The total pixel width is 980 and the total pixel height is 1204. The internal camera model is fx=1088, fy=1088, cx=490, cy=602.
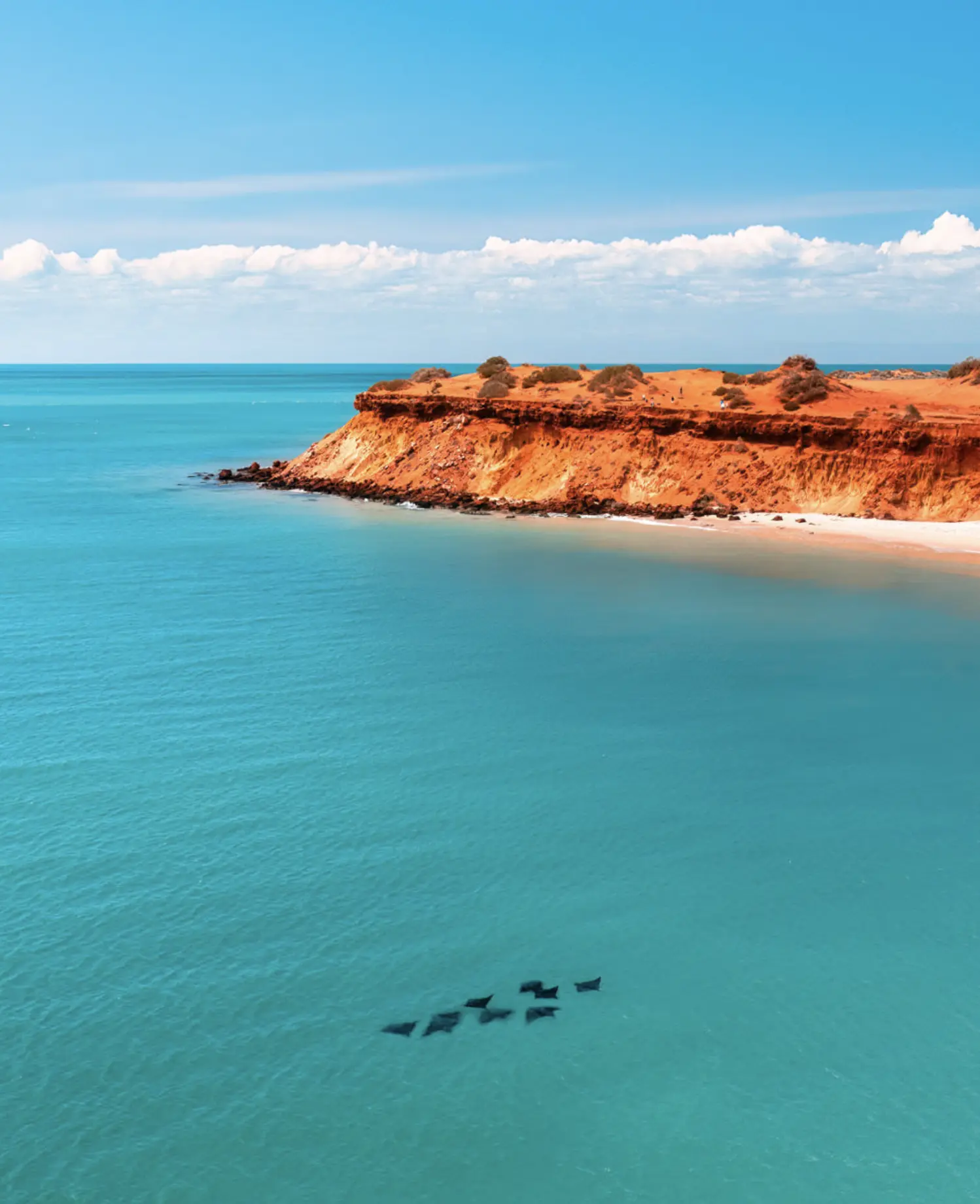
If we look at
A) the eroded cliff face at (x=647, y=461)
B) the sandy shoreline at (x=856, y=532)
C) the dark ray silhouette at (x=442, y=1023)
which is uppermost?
the eroded cliff face at (x=647, y=461)

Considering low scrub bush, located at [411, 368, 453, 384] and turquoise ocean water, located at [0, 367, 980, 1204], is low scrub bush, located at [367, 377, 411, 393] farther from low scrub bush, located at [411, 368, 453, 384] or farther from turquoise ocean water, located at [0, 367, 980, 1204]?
turquoise ocean water, located at [0, 367, 980, 1204]

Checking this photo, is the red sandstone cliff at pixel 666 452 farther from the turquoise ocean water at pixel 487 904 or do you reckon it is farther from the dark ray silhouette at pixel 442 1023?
the dark ray silhouette at pixel 442 1023

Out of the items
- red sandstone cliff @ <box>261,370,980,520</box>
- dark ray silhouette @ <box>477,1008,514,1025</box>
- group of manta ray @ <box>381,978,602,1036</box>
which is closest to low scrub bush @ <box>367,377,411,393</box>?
red sandstone cliff @ <box>261,370,980,520</box>

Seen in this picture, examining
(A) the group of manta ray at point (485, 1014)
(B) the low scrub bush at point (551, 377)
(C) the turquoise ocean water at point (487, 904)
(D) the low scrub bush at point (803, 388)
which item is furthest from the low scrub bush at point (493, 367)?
(A) the group of manta ray at point (485, 1014)

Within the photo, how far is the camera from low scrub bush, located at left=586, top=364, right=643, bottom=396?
238 ft

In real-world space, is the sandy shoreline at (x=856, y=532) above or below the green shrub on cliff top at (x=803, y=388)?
below

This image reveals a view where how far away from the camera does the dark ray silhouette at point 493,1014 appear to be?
48.0ft

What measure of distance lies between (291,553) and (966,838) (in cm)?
3446

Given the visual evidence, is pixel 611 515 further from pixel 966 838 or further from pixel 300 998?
pixel 300 998

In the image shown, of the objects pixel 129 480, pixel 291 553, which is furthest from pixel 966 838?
pixel 129 480

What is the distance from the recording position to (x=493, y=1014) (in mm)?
14711

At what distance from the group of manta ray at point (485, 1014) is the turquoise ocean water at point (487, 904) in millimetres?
155

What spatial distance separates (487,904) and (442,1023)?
10.6 ft

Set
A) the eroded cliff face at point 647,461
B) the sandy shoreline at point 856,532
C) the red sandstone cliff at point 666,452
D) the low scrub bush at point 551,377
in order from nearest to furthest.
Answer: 1. the sandy shoreline at point 856,532
2. the eroded cliff face at point 647,461
3. the red sandstone cliff at point 666,452
4. the low scrub bush at point 551,377
